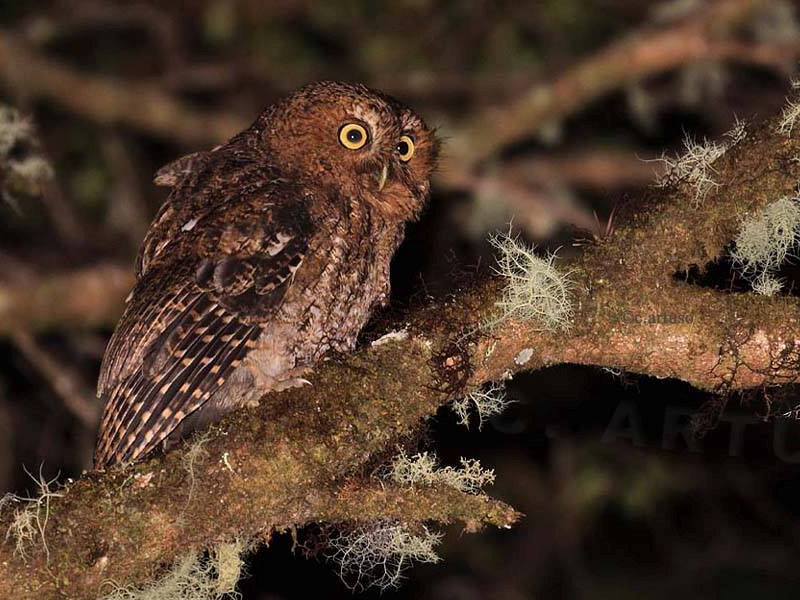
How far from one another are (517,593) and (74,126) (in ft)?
11.8

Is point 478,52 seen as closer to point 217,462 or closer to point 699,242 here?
point 699,242

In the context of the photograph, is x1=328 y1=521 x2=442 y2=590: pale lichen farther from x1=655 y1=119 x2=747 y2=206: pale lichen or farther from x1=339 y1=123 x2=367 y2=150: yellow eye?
x1=339 y1=123 x2=367 y2=150: yellow eye

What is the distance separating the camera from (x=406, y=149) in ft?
11.4

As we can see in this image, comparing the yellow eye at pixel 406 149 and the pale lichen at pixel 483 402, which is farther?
the yellow eye at pixel 406 149

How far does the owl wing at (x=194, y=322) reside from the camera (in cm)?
278

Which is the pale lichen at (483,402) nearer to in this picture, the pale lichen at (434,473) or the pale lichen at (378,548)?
the pale lichen at (434,473)

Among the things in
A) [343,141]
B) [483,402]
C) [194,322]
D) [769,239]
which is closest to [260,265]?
[194,322]

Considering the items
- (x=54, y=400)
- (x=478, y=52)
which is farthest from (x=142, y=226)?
(x=478, y=52)

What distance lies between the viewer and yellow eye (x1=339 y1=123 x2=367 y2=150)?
3234mm

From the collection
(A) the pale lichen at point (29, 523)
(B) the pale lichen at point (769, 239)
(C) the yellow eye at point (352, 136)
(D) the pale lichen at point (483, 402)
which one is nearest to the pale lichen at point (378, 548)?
(D) the pale lichen at point (483, 402)

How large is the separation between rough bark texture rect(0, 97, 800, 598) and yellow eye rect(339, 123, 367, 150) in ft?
2.82

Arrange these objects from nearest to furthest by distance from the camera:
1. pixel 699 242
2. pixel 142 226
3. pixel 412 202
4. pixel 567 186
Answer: pixel 699 242, pixel 412 202, pixel 142 226, pixel 567 186

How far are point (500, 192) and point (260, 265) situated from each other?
93.6 inches

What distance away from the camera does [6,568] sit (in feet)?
7.47
